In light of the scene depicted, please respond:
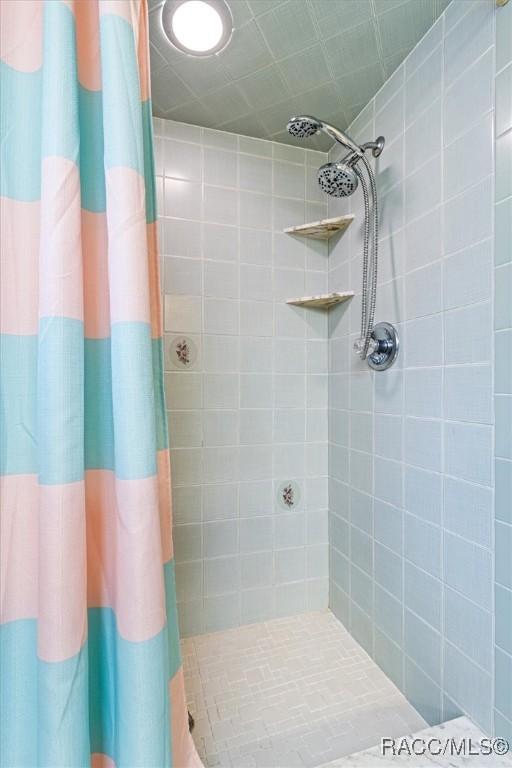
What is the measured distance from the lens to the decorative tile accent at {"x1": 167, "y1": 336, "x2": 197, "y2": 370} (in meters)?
1.31

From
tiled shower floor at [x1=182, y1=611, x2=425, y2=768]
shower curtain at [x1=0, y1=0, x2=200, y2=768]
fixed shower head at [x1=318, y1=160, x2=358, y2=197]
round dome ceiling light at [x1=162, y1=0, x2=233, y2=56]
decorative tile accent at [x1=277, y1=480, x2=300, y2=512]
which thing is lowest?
tiled shower floor at [x1=182, y1=611, x2=425, y2=768]

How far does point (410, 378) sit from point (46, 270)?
0.90m

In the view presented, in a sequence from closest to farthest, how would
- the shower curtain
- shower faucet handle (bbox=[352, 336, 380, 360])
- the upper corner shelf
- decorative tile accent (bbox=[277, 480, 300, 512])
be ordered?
the shower curtain
shower faucet handle (bbox=[352, 336, 380, 360])
the upper corner shelf
decorative tile accent (bbox=[277, 480, 300, 512])

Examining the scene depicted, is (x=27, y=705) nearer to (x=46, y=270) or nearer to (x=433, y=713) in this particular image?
(x=46, y=270)

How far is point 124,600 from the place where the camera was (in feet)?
1.70

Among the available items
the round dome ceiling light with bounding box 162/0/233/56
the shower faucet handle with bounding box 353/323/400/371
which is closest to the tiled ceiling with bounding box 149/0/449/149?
the round dome ceiling light with bounding box 162/0/233/56

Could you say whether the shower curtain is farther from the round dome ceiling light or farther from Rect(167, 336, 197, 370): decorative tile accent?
Rect(167, 336, 197, 370): decorative tile accent

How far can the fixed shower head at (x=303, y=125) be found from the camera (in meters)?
0.99

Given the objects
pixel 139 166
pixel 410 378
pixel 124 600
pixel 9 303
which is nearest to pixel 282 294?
pixel 410 378

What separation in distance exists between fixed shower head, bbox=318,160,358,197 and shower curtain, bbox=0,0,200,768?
1.94ft

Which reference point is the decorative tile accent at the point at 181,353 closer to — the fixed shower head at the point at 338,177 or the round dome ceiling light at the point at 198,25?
the fixed shower head at the point at 338,177

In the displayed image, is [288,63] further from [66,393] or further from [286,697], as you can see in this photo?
[286,697]

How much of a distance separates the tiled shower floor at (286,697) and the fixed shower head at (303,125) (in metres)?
1.59

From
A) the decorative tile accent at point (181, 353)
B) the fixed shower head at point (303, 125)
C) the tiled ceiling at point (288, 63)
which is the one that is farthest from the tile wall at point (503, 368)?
the decorative tile accent at point (181, 353)
